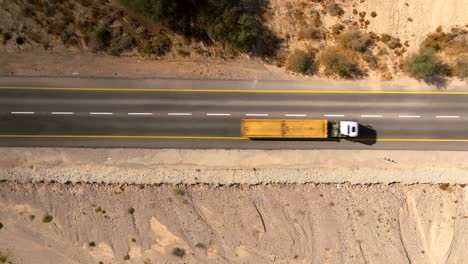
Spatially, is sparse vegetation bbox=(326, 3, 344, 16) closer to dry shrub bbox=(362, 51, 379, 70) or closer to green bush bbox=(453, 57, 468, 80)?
dry shrub bbox=(362, 51, 379, 70)

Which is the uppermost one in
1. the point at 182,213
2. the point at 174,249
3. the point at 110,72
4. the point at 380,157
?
the point at 110,72

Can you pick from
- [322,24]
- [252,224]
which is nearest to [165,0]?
[322,24]

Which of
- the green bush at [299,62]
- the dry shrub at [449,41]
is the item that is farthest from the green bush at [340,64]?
the dry shrub at [449,41]

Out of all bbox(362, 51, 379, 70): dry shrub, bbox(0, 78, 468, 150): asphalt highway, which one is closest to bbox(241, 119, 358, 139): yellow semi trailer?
bbox(0, 78, 468, 150): asphalt highway

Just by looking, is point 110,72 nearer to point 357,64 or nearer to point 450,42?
point 357,64

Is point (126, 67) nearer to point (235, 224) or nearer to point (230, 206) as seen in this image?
point (230, 206)
